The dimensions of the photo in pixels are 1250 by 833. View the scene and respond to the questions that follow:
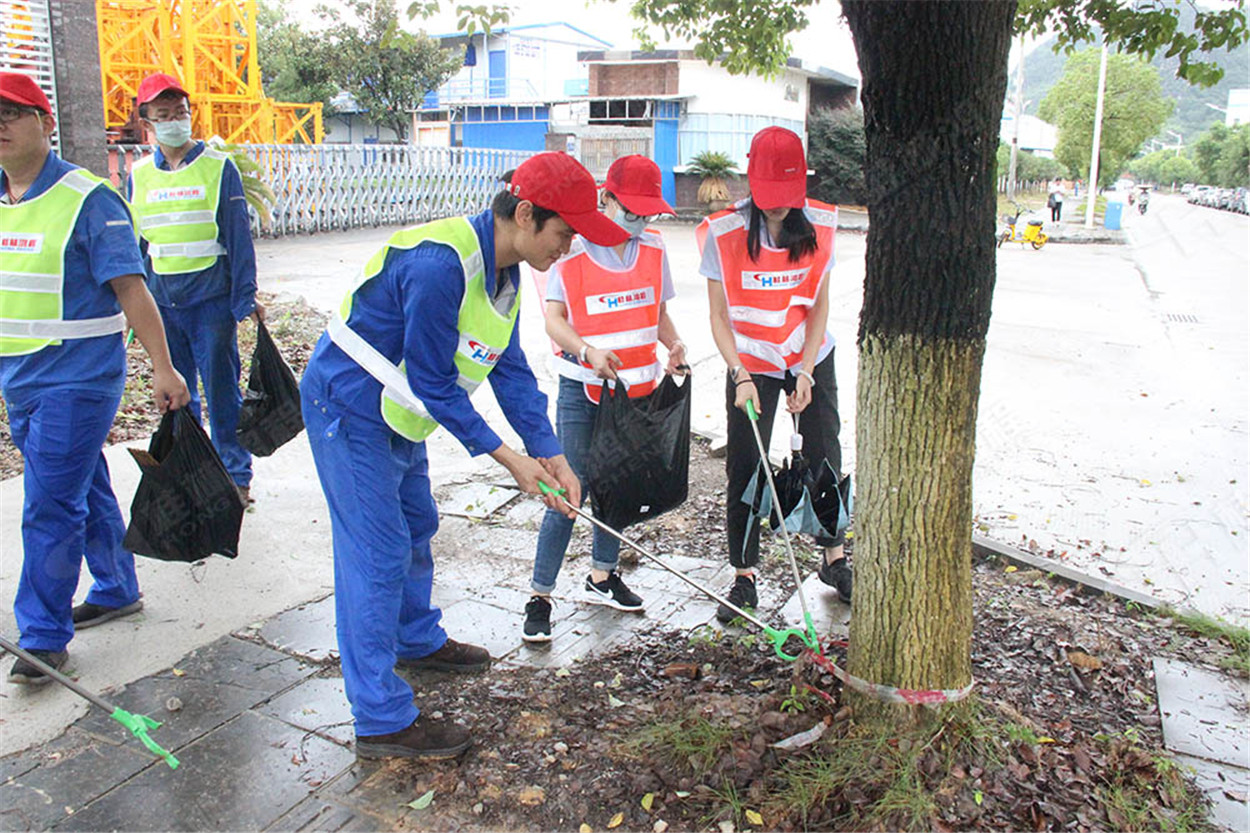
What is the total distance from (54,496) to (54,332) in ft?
1.76

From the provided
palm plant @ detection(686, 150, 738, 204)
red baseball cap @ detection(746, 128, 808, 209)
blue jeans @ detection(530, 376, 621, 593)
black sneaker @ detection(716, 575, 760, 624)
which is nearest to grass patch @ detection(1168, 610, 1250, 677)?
black sneaker @ detection(716, 575, 760, 624)


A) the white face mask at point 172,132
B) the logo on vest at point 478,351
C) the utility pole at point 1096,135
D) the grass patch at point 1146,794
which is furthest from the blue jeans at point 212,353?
the utility pole at point 1096,135

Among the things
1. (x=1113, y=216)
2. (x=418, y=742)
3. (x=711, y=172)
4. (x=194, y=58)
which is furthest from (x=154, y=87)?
(x=1113, y=216)

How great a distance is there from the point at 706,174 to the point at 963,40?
2626cm

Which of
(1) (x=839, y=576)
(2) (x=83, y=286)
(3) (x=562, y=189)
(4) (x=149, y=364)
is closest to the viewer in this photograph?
(3) (x=562, y=189)

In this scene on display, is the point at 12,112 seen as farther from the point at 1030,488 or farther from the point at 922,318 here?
the point at 1030,488

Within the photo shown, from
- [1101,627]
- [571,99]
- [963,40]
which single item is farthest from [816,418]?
[571,99]

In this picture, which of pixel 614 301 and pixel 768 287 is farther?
pixel 768 287

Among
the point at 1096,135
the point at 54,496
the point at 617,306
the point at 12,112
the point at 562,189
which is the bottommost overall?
the point at 54,496

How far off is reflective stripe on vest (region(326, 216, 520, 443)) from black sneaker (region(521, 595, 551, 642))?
3.36 feet

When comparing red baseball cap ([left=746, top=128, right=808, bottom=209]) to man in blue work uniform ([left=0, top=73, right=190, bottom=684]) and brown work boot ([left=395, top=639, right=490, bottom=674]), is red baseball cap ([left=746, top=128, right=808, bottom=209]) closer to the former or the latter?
brown work boot ([left=395, top=639, right=490, bottom=674])

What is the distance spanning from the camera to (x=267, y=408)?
167 inches

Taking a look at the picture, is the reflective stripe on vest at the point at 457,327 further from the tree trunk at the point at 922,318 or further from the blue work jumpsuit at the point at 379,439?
the tree trunk at the point at 922,318

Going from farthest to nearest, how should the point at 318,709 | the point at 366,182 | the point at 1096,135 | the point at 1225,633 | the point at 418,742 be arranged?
the point at 1096,135 < the point at 366,182 < the point at 1225,633 < the point at 318,709 < the point at 418,742
